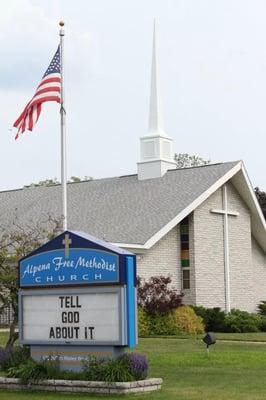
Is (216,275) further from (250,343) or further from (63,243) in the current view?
(63,243)

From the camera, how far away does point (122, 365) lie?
1400 cm

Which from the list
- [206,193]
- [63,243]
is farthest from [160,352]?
[206,193]

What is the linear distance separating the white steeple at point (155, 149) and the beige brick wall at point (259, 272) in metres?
6.27

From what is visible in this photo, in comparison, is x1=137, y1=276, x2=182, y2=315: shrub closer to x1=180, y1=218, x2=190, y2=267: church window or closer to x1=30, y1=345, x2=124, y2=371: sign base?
x1=180, y1=218, x2=190, y2=267: church window

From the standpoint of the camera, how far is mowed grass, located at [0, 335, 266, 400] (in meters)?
13.6

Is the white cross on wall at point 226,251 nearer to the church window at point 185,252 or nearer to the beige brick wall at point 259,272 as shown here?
the church window at point 185,252

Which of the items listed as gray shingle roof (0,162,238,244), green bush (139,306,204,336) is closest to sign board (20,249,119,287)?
green bush (139,306,204,336)

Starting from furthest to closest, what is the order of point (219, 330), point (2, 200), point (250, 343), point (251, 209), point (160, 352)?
point (2, 200)
point (251, 209)
point (219, 330)
point (250, 343)
point (160, 352)

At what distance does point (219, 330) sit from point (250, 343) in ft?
25.3

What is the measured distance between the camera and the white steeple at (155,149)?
38.9 meters

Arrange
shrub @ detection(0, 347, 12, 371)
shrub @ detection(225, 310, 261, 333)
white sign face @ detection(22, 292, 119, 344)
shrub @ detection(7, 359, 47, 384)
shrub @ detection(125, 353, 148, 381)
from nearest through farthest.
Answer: shrub @ detection(125, 353, 148, 381)
white sign face @ detection(22, 292, 119, 344)
shrub @ detection(7, 359, 47, 384)
shrub @ detection(0, 347, 12, 371)
shrub @ detection(225, 310, 261, 333)

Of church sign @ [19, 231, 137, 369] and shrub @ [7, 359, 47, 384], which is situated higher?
church sign @ [19, 231, 137, 369]

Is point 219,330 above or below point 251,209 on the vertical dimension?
below

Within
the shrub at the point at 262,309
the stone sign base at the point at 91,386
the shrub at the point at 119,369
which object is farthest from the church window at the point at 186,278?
the shrub at the point at 119,369
